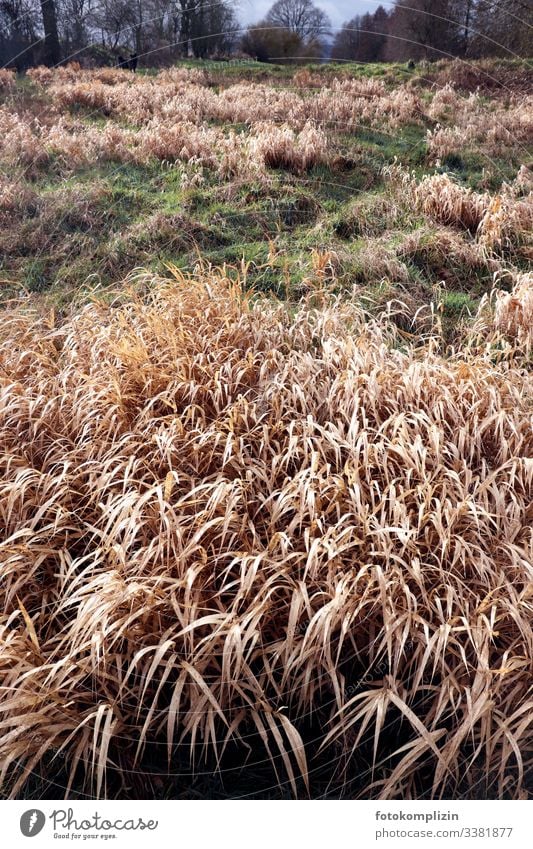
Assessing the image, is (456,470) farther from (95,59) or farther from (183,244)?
(95,59)

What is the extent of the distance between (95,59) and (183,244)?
91cm

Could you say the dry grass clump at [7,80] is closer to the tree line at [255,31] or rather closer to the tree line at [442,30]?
the tree line at [255,31]

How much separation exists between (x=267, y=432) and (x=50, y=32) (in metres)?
2.20

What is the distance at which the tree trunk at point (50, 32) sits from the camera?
9.07 feet

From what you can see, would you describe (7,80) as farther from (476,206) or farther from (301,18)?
(476,206)

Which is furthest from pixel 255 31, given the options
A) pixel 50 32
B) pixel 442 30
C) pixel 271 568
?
pixel 271 568

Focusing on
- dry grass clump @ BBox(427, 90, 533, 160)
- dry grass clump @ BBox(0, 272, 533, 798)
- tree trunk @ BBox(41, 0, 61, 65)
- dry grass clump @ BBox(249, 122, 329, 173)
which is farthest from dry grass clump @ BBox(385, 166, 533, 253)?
tree trunk @ BBox(41, 0, 61, 65)

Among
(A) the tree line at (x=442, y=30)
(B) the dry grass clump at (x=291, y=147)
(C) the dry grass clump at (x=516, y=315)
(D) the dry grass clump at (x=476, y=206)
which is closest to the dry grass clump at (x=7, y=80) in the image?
(B) the dry grass clump at (x=291, y=147)

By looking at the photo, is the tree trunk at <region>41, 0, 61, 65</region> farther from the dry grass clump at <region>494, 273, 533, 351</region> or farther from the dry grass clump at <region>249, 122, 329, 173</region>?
the dry grass clump at <region>494, 273, 533, 351</region>

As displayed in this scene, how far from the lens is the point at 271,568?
167cm

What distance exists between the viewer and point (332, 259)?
296 centimetres

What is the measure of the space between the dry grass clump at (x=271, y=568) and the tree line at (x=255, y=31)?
1343 millimetres

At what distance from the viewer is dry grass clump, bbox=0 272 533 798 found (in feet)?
4.97

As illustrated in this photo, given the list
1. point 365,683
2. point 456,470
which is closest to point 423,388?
point 456,470
